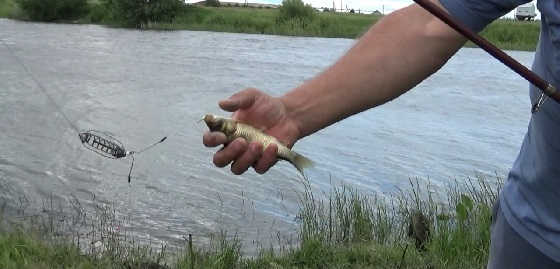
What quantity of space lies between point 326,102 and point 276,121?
0.16 meters

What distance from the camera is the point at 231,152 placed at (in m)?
1.88

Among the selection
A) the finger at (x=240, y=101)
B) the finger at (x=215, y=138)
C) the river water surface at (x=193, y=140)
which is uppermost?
the finger at (x=240, y=101)

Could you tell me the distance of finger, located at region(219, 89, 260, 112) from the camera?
6.16 ft

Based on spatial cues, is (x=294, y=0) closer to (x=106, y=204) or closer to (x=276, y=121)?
(x=106, y=204)

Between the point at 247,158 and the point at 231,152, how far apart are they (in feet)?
0.15

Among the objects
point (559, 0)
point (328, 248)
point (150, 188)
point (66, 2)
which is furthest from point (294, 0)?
point (559, 0)

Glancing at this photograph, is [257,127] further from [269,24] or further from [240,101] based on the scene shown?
[269,24]

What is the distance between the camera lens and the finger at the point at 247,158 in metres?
1.89

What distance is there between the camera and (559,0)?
180 centimetres

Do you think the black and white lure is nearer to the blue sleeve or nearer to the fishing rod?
the blue sleeve

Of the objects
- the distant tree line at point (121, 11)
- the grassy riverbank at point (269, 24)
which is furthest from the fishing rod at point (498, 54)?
the distant tree line at point (121, 11)

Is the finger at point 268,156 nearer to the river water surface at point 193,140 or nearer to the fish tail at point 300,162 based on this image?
the fish tail at point 300,162

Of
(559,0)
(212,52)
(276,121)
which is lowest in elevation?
(212,52)

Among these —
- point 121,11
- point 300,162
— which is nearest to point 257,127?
point 300,162
